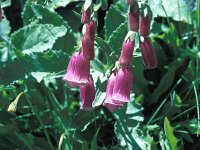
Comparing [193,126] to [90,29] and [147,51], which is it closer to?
[147,51]

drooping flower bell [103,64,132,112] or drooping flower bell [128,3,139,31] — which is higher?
drooping flower bell [128,3,139,31]

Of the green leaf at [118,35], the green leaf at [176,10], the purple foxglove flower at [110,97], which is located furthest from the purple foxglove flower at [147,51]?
the green leaf at [176,10]

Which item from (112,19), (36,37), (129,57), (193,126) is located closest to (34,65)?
(36,37)

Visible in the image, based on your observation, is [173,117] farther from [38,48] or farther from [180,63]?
[38,48]

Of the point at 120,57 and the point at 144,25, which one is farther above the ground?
the point at 144,25

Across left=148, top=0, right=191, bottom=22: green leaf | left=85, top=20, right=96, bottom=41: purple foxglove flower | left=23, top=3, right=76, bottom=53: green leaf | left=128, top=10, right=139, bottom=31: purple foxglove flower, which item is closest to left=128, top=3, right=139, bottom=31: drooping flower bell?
left=128, top=10, right=139, bottom=31: purple foxglove flower

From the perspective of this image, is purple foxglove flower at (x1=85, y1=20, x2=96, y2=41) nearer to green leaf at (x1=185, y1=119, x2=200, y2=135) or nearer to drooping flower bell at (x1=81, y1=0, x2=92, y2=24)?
drooping flower bell at (x1=81, y1=0, x2=92, y2=24)
